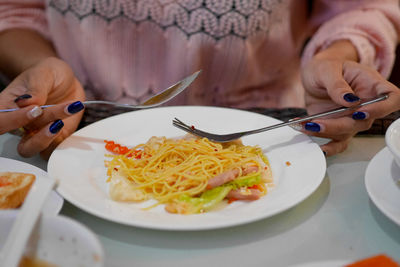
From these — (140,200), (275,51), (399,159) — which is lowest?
(275,51)

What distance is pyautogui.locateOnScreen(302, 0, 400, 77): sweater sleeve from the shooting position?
1.71 meters

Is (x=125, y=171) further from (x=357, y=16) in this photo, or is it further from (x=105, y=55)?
(x=357, y=16)

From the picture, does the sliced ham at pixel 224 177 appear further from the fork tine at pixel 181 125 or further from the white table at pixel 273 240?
the fork tine at pixel 181 125

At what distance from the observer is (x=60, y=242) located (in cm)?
71

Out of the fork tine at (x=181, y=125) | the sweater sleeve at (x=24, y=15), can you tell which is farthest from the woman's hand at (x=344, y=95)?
the sweater sleeve at (x=24, y=15)

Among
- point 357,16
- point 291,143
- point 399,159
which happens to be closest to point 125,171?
point 291,143

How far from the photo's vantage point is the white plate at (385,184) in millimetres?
881

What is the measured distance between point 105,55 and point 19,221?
1.29 metres

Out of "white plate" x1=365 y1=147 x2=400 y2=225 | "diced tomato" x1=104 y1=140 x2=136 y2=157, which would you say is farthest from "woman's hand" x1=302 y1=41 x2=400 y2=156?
"diced tomato" x1=104 y1=140 x2=136 y2=157

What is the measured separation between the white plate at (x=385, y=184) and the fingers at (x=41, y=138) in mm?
854

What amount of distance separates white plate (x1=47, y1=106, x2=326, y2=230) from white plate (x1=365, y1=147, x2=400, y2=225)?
0.12 meters

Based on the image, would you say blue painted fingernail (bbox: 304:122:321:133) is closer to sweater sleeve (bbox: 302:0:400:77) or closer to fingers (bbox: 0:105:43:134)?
sweater sleeve (bbox: 302:0:400:77)

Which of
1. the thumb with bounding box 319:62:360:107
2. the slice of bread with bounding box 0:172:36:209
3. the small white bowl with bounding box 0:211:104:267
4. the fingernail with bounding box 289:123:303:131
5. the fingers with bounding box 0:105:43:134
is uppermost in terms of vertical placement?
the small white bowl with bounding box 0:211:104:267

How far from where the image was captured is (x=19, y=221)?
0.69 m
